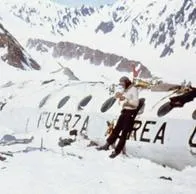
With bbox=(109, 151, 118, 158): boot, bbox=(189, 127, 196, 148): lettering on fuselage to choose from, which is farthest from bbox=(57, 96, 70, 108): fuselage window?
bbox=(189, 127, 196, 148): lettering on fuselage

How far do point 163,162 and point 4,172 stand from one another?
3790mm

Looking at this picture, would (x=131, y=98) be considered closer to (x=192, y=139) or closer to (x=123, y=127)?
(x=123, y=127)

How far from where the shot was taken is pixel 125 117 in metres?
14.0

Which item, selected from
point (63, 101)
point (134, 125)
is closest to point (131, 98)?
point (134, 125)

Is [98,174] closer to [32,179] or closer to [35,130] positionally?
[32,179]

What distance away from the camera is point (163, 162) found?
502 inches

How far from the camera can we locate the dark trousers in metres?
13.8

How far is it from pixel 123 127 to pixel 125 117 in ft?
1.07

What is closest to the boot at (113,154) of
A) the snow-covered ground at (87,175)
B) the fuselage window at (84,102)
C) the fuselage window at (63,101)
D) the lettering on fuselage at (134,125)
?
the snow-covered ground at (87,175)

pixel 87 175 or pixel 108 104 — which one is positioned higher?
pixel 108 104

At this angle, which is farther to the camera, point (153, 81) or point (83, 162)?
point (153, 81)

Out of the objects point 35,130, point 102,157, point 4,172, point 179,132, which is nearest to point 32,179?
point 4,172

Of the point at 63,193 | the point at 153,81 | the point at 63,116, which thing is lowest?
the point at 63,193

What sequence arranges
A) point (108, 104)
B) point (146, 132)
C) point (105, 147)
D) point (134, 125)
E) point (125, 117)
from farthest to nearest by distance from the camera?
point (108, 104), point (105, 147), point (125, 117), point (134, 125), point (146, 132)
